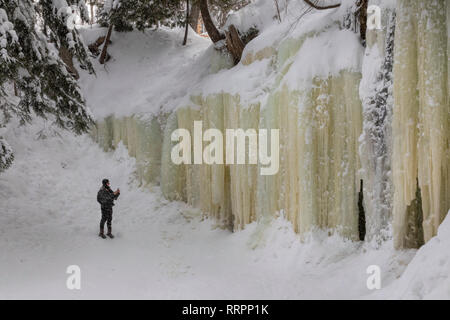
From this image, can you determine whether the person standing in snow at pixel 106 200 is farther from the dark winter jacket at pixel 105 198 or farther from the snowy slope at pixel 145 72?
the snowy slope at pixel 145 72

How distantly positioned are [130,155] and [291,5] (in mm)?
5936

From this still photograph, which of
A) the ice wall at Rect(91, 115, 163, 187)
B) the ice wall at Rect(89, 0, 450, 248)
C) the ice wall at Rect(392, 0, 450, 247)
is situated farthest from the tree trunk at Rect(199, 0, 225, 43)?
the ice wall at Rect(392, 0, 450, 247)

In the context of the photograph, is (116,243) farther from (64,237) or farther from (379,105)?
(379,105)

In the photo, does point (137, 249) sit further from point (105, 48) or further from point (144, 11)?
point (105, 48)

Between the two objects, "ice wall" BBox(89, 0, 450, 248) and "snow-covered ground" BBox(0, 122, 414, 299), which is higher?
"ice wall" BBox(89, 0, 450, 248)

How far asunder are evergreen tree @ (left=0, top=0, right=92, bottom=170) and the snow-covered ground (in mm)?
2033

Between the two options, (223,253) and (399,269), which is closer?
(399,269)

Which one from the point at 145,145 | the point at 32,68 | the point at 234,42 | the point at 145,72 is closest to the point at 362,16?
the point at 234,42

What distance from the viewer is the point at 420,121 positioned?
451 cm

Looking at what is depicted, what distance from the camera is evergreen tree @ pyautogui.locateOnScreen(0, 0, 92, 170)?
19.9 feet

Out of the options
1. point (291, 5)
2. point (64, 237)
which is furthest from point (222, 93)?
point (64, 237)

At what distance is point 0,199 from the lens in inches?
376

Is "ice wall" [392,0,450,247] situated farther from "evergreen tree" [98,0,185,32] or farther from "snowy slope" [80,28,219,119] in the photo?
"evergreen tree" [98,0,185,32]

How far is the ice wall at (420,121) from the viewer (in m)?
4.27
